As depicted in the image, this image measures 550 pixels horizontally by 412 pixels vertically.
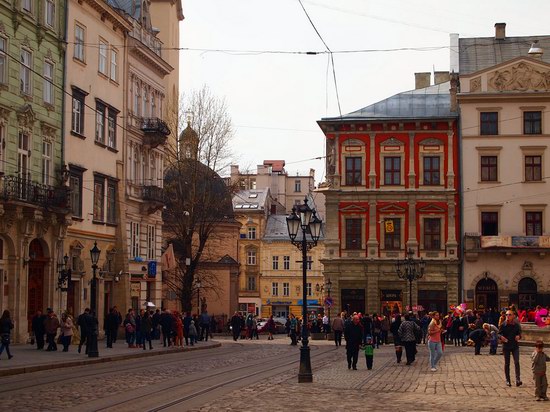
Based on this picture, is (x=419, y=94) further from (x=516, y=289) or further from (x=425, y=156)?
(x=516, y=289)

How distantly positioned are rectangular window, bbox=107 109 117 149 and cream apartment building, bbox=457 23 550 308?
2563 cm

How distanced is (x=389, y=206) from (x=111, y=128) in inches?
944

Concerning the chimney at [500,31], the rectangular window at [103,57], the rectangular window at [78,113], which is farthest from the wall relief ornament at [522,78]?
the rectangular window at [78,113]

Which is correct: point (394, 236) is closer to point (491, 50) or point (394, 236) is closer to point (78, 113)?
point (491, 50)

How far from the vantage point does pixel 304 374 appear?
2384 centimetres

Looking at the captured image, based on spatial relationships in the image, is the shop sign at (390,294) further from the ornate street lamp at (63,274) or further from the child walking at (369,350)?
the child walking at (369,350)

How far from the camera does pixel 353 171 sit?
68.6 m

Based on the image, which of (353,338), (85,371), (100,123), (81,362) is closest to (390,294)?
(100,123)

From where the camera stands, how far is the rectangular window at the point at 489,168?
219 feet

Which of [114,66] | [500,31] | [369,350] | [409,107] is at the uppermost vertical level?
[500,31]

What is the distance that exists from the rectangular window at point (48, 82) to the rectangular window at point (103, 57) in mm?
5504

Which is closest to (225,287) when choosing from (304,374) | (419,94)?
(419,94)

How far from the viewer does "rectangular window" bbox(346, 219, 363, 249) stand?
6800 cm

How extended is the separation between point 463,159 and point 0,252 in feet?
121
